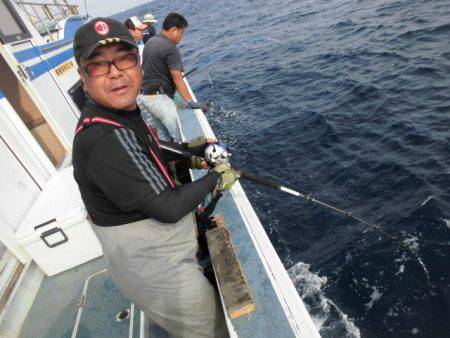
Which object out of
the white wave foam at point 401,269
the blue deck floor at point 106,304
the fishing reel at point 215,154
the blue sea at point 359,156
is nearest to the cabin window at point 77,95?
the blue sea at point 359,156

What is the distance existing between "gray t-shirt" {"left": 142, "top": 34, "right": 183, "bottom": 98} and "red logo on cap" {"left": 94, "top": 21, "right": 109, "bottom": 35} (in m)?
3.81

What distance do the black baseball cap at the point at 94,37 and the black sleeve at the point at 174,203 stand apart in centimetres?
91

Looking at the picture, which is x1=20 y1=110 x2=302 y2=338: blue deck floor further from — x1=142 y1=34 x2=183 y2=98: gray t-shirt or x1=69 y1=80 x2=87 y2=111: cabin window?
x1=69 y1=80 x2=87 y2=111: cabin window

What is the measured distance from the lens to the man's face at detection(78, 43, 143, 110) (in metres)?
1.89

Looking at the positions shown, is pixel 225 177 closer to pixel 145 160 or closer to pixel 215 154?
pixel 215 154

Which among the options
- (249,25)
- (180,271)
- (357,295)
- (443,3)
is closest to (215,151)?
(180,271)

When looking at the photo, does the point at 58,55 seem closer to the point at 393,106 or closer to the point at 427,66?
the point at 393,106

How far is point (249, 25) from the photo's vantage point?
24.6 meters

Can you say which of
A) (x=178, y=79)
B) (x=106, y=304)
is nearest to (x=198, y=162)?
(x=106, y=304)

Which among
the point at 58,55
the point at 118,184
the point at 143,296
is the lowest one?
the point at 143,296

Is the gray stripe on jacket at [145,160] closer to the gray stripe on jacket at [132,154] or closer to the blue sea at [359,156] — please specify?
the gray stripe on jacket at [132,154]

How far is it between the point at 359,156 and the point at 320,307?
3531mm

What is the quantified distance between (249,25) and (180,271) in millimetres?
25320

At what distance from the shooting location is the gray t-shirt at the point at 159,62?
5.49 metres
